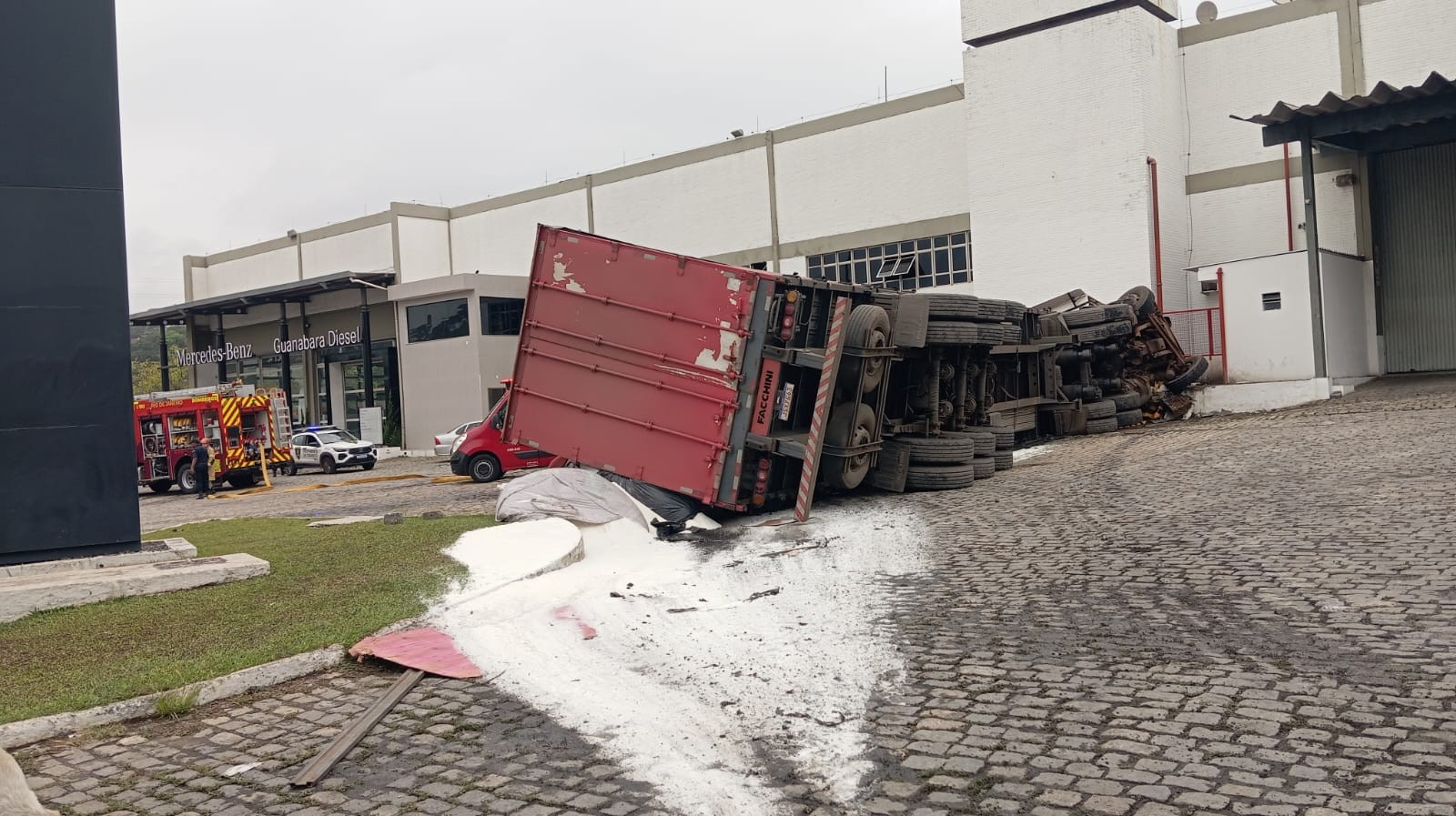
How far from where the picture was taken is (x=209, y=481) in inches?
1150

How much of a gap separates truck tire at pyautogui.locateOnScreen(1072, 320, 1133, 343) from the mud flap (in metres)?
8.09

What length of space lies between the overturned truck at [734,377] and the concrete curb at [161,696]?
19.4 feet

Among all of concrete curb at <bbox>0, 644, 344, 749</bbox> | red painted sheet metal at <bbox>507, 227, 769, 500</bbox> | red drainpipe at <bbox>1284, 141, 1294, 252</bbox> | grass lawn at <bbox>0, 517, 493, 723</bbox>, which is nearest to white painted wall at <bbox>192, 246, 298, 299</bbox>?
red drainpipe at <bbox>1284, 141, 1294, 252</bbox>

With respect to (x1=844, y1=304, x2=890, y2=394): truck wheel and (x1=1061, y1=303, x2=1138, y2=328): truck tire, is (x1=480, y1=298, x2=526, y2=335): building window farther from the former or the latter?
(x1=844, y1=304, x2=890, y2=394): truck wheel

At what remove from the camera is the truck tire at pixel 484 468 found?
25125 millimetres

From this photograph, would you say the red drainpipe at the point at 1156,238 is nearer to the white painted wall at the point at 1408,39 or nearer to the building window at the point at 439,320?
the white painted wall at the point at 1408,39

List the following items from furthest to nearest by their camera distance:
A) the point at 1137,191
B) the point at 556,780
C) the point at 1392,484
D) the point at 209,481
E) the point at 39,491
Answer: the point at 209,481 < the point at 1137,191 < the point at 1392,484 < the point at 39,491 < the point at 556,780

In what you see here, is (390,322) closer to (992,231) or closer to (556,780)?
(992,231)

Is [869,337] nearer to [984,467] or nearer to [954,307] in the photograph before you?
[954,307]

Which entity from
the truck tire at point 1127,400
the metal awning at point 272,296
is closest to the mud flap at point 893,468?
the truck tire at point 1127,400

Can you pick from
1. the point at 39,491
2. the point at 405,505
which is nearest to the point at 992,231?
the point at 405,505

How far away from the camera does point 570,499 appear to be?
12.6 metres

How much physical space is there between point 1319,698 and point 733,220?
35914 millimetres

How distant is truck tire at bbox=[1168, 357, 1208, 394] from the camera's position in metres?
22.5
